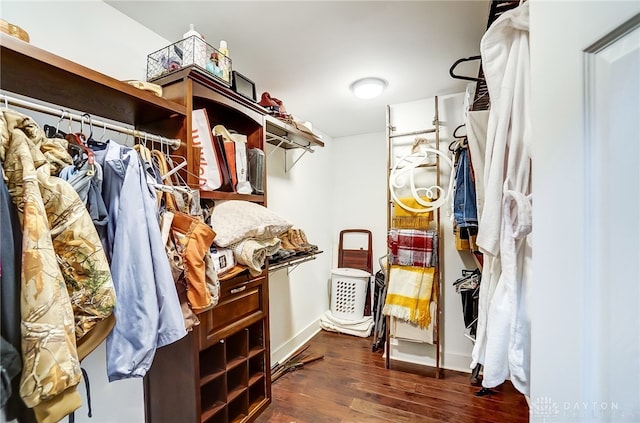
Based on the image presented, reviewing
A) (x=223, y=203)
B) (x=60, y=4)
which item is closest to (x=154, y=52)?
(x=60, y=4)

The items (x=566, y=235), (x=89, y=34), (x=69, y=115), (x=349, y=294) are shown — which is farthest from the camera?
(x=349, y=294)

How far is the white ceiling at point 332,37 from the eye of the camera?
122 cm

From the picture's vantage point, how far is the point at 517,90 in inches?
28.6

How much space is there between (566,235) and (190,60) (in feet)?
4.69

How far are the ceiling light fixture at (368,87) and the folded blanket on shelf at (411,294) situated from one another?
1394 millimetres

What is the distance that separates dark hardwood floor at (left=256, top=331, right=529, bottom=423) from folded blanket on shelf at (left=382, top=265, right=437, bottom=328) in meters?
0.45

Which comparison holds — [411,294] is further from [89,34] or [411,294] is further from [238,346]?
[89,34]

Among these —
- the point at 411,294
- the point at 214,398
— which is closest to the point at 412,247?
the point at 411,294

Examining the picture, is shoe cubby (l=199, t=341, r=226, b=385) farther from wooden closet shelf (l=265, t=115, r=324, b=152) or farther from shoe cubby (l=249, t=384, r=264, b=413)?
wooden closet shelf (l=265, t=115, r=324, b=152)

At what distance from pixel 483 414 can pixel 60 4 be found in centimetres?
295

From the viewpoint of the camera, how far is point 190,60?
1.19m

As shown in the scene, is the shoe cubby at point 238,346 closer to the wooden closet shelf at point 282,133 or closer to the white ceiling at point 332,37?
the wooden closet shelf at point 282,133

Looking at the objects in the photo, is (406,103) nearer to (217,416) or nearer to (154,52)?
(154,52)

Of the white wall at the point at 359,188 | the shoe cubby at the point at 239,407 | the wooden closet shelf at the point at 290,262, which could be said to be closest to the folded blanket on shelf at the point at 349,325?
the white wall at the point at 359,188
